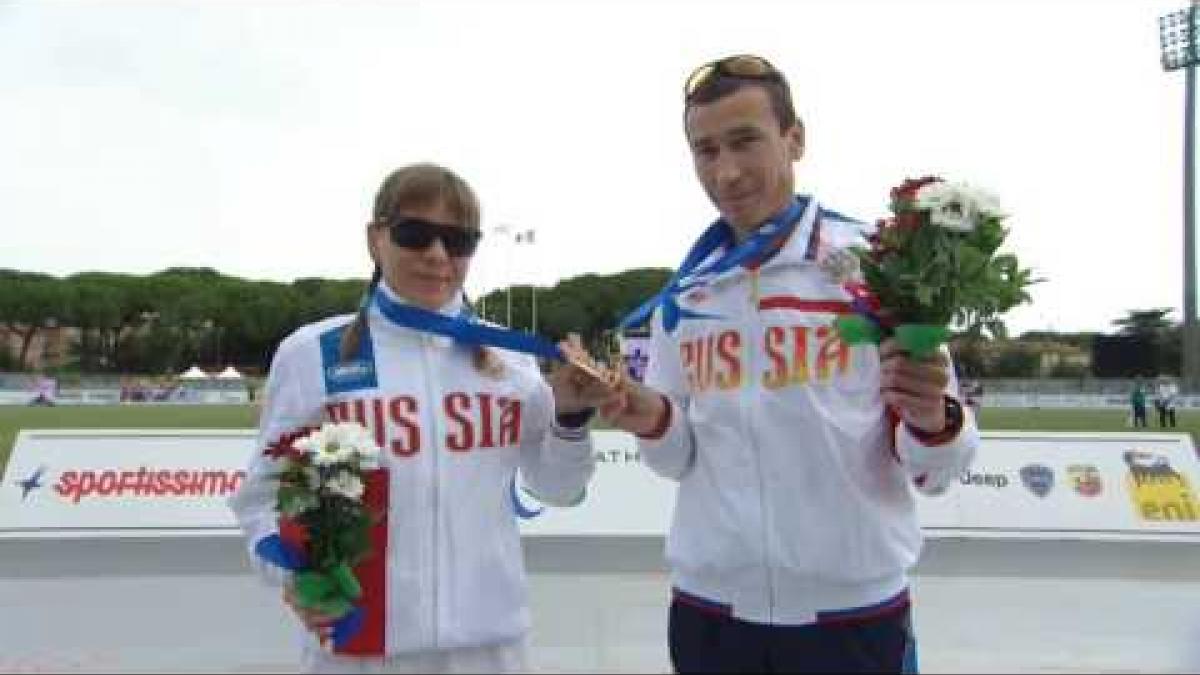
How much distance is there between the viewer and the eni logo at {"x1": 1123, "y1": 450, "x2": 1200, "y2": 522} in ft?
27.9

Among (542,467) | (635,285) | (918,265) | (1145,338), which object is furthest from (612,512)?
(635,285)

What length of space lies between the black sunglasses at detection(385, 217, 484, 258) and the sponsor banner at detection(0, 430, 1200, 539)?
5474 millimetres

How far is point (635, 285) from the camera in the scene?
321 ft

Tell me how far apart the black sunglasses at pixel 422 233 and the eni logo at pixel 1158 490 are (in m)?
7.54

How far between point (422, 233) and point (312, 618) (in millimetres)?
938

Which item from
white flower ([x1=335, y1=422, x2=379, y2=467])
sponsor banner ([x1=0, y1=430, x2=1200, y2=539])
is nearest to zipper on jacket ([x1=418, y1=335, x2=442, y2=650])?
white flower ([x1=335, y1=422, x2=379, y2=467])

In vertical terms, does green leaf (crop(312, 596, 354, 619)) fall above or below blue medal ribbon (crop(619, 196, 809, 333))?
below

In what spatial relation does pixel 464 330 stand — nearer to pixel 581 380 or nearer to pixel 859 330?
pixel 581 380

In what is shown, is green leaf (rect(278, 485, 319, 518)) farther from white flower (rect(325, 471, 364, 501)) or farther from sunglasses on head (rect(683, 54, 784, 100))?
sunglasses on head (rect(683, 54, 784, 100))

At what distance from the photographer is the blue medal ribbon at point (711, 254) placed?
2.63 metres

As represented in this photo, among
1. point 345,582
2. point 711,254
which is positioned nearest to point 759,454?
point 711,254

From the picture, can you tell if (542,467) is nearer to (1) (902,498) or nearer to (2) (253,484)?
(2) (253,484)

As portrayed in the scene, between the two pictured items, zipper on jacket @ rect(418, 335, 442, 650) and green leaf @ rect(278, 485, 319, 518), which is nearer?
green leaf @ rect(278, 485, 319, 518)

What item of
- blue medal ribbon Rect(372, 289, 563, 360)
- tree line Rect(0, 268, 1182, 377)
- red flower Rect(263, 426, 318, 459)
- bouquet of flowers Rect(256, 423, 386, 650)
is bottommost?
bouquet of flowers Rect(256, 423, 386, 650)
